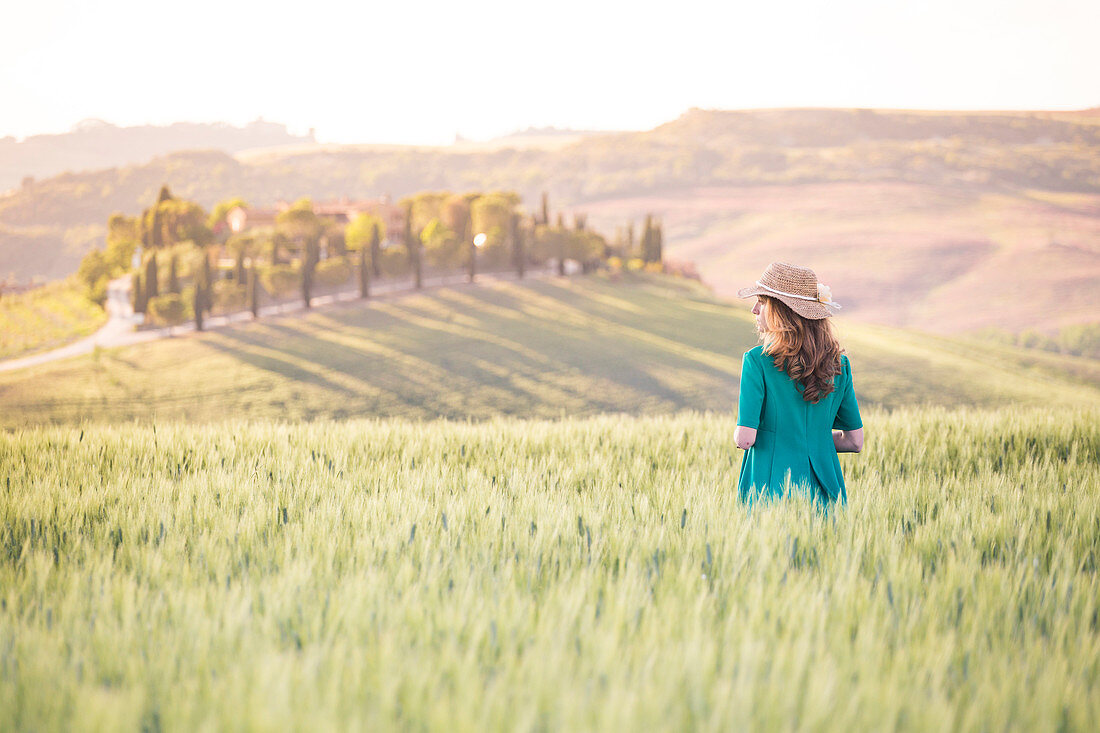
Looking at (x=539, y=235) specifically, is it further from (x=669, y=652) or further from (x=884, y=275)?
(x=669, y=652)

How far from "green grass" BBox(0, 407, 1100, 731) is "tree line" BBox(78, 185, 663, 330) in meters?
33.9

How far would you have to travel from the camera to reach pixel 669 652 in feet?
5.50

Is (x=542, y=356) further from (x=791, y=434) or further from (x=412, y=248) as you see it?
(x=791, y=434)

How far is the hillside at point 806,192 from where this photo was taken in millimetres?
49562

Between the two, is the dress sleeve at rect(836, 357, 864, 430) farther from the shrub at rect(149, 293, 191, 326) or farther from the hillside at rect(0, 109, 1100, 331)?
the hillside at rect(0, 109, 1100, 331)

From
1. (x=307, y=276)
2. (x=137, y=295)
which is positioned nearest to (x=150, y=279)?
(x=137, y=295)

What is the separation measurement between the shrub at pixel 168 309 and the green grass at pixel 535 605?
3303 centimetres

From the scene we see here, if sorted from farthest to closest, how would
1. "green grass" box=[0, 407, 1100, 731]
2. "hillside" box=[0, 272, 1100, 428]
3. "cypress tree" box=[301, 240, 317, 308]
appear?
"cypress tree" box=[301, 240, 317, 308], "hillside" box=[0, 272, 1100, 428], "green grass" box=[0, 407, 1100, 731]

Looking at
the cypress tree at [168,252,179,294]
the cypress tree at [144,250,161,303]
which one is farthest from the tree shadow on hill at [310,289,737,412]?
the cypress tree at [144,250,161,303]

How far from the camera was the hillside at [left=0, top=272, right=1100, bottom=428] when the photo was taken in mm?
28047

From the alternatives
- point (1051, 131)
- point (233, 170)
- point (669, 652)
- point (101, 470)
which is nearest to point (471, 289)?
point (233, 170)

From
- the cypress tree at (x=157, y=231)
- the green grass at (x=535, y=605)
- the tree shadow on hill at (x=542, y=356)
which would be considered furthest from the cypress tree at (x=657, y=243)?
the green grass at (x=535, y=605)

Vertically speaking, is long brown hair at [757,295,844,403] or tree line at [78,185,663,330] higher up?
tree line at [78,185,663,330]

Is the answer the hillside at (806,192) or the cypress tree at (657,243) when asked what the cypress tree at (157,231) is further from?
the cypress tree at (657,243)
